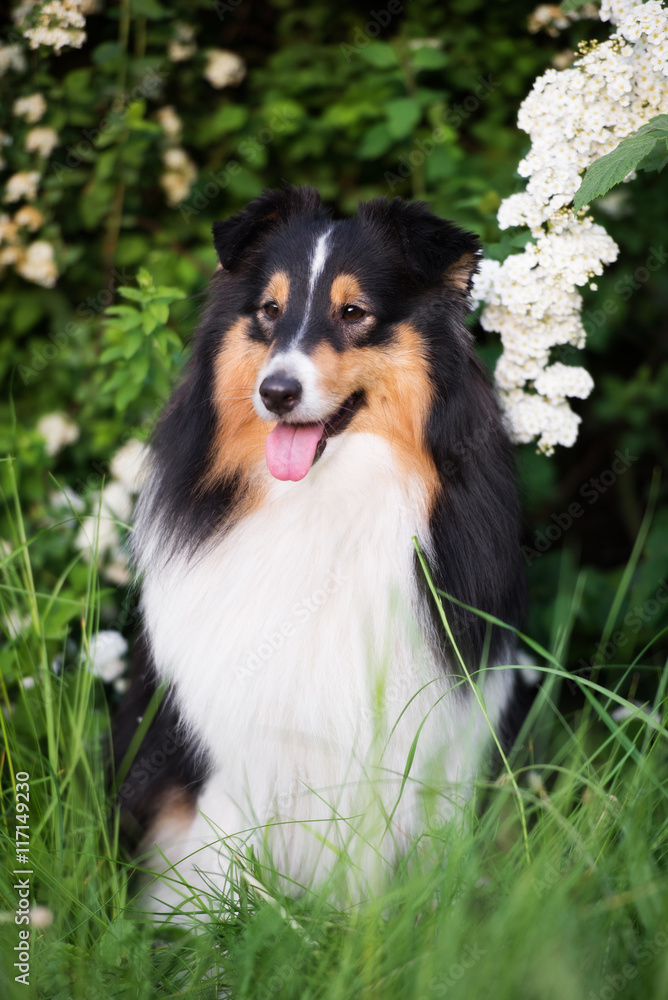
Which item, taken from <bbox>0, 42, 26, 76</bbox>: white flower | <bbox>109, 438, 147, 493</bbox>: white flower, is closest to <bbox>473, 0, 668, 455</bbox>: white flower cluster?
<bbox>109, 438, 147, 493</bbox>: white flower

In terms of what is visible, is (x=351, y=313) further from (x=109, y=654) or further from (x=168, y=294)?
(x=109, y=654)

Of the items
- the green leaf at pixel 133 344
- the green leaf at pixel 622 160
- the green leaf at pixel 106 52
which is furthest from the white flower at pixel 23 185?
the green leaf at pixel 622 160

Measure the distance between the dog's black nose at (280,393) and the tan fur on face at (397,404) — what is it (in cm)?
22

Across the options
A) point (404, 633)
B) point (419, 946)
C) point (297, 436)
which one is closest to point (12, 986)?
point (419, 946)

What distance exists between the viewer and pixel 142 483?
2939 millimetres

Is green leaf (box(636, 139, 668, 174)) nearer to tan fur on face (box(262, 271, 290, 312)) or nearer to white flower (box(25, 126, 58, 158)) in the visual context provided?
tan fur on face (box(262, 271, 290, 312))

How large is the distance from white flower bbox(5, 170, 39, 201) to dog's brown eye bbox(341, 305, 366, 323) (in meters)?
1.99

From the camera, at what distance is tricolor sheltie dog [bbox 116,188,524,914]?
2480 millimetres

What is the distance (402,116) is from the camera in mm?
3588

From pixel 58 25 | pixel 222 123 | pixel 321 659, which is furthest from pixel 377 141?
pixel 321 659

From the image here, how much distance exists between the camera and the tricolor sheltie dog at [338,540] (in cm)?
248

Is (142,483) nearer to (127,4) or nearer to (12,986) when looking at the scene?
(12,986)

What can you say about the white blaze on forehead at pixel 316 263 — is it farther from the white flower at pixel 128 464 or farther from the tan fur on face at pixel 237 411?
the white flower at pixel 128 464

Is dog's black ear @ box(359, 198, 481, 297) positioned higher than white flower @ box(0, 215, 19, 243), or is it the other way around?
white flower @ box(0, 215, 19, 243)
